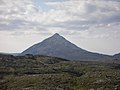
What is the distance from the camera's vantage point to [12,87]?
7032 inches

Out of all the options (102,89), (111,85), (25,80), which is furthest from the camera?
(25,80)

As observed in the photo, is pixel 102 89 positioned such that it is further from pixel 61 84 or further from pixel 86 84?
pixel 61 84

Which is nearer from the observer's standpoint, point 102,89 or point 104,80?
point 102,89

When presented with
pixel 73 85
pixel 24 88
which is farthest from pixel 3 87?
pixel 73 85

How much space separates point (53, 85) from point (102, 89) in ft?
116

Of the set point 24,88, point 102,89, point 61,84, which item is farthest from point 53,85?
point 102,89

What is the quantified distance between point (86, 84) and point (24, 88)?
137 ft

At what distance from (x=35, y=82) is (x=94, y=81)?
43.1 m

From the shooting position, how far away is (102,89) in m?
156

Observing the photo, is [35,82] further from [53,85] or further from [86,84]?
[86,84]

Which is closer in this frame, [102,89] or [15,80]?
[102,89]

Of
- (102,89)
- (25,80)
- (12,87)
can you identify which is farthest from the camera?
(25,80)

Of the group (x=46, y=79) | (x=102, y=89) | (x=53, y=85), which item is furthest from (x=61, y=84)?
(x=102, y=89)

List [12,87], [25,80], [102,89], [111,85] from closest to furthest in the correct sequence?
[102,89] < [111,85] < [12,87] < [25,80]
